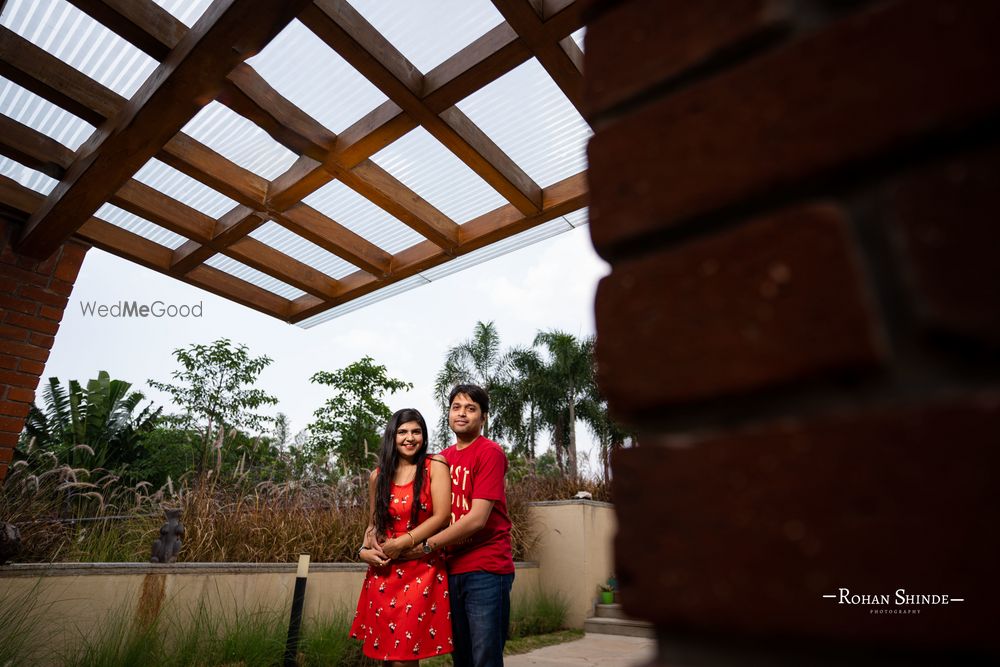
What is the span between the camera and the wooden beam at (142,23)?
102 inches

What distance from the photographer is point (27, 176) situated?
3650 mm

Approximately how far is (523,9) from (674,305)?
2.51 meters

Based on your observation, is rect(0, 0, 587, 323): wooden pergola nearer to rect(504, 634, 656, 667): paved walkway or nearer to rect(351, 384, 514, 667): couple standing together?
rect(351, 384, 514, 667): couple standing together

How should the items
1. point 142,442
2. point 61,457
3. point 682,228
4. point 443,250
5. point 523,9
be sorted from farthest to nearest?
point 142,442 → point 61,457 → point 443,250 → point 523,9 → point 682,228

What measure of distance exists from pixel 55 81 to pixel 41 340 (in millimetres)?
1825

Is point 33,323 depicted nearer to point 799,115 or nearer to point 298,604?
point 298,604

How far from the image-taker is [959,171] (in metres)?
0.35

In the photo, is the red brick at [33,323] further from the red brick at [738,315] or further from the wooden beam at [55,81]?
the red brick at [738,315]

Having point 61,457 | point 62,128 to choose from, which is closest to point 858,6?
point 62,128

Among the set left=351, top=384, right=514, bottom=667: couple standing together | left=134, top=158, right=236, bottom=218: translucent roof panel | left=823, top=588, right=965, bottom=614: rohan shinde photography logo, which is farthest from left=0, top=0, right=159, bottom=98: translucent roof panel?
left=823, top=588, right=965, bottom=614: rohan shinde photography logo

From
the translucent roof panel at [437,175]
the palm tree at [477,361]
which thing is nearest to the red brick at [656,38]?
the translucent roof panel at [437,175]

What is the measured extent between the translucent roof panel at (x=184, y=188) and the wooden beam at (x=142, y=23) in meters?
0.99

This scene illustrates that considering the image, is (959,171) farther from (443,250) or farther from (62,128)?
(62,128)

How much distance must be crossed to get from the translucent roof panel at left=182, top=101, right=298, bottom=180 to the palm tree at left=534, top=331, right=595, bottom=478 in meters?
26.0
